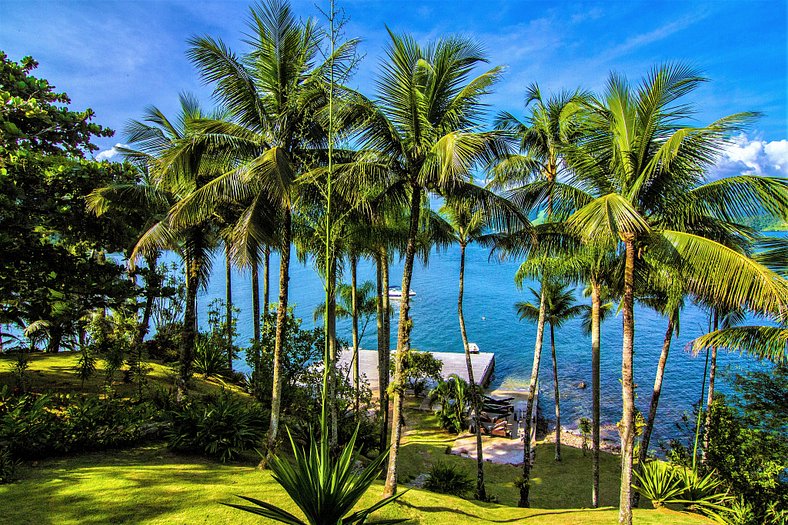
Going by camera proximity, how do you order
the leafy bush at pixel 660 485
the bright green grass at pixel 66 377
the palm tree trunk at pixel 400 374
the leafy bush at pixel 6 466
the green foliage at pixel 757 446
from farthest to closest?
1. the bright green grass at pixel 66 377
2. the leafy bush at pixel 660 485
3. the green foliage at pixel 757 446
4. the palm tree trunk at pixel 400 374
5. the leafy bush at pixel 6 466

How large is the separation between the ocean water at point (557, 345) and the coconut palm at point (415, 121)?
12.8 ft

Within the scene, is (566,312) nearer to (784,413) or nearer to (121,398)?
(784,413)

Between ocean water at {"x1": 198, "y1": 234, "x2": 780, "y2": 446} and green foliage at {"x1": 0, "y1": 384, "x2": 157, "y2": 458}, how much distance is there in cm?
425

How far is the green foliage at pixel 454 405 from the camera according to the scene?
17.9 m

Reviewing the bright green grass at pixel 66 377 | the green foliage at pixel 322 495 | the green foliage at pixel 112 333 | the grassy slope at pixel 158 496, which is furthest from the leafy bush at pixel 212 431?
the green foliage at pixel 322 495

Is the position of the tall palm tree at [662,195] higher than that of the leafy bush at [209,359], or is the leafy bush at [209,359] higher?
the tall palm tree at [662,195]

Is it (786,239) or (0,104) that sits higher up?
(0,104)

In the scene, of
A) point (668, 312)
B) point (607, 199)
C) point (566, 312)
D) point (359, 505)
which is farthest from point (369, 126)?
point (566, 312)

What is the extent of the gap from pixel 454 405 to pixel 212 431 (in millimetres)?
12759

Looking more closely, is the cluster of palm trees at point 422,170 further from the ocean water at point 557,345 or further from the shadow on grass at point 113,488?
the ocean water at point 557,345

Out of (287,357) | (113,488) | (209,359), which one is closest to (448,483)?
(287,357)

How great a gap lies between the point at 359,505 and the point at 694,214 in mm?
8034

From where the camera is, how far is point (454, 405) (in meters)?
18.4

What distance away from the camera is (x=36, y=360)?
1148 centimetres
